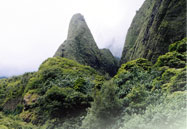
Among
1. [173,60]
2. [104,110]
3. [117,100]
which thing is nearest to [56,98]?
[104,110]

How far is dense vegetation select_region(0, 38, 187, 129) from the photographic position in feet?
33.3

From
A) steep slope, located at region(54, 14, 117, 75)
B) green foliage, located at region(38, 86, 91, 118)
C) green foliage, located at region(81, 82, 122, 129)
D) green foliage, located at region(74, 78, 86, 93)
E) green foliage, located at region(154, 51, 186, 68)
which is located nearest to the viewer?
green foliage, located at region(81, 82, 122, 129)

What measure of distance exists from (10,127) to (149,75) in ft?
72.0

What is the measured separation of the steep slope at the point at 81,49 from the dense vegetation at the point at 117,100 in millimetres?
36085

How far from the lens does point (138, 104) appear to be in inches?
547

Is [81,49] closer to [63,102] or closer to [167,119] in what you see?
[63,102]

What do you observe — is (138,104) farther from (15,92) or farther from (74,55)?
(74,55)

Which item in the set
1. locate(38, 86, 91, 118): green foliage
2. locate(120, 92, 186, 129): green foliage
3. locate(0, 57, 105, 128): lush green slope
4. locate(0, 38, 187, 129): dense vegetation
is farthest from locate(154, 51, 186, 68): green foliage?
locate(38, 86, 91, 118): green foliage

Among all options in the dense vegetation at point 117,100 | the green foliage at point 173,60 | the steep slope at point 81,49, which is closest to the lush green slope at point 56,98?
the dense vegetation at point 117,100

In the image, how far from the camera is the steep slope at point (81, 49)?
234ft

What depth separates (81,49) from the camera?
267ft

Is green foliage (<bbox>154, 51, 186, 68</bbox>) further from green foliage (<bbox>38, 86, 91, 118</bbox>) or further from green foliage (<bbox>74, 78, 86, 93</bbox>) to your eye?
green foliage (<bbox>74, 78, 86, 93</bbox>)

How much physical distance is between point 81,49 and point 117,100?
225 ft

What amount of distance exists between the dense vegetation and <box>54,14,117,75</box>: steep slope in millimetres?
36085
